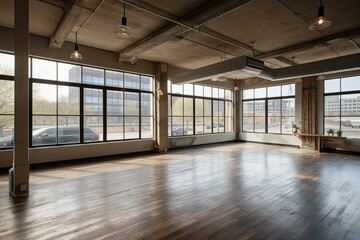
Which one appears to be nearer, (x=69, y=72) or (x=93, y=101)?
(x=69, y=72)

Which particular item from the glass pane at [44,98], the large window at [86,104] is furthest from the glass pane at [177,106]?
the glass pane at [44,98]

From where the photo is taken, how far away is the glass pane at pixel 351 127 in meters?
7.74

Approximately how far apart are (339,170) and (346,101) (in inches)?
157

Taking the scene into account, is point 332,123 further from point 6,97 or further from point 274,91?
point 6,97

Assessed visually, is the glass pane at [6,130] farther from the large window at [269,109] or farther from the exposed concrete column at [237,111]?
the large window at [269,109]

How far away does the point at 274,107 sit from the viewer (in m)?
10.2

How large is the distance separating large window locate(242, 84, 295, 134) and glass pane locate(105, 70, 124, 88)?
22.6ft

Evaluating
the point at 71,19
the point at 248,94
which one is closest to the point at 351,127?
the point at 248,94

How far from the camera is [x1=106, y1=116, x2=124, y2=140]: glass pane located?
23.0 feet

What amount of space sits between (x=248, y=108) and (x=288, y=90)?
2217 mm

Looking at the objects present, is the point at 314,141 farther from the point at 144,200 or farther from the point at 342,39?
the point at 144,200

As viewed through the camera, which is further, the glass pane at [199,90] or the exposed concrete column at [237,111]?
the exposed concrete column at [237,111]

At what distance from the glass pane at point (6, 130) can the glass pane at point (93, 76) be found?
7.14ft

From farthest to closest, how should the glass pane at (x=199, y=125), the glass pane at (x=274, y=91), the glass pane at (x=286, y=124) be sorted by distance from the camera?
the glass pane at (x=274, y=91), the glass pane at (x=199, y=125), the glass pane at (x=286, y=124)
